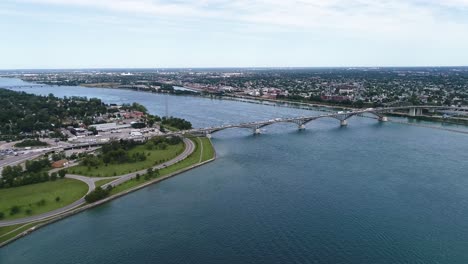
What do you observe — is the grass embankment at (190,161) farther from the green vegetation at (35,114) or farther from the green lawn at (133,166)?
the green vegetation at (35,114)

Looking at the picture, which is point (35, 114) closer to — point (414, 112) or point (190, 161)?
point (190, 161)

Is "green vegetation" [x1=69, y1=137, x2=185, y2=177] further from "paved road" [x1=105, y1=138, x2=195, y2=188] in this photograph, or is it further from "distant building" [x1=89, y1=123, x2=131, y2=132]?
"distant building" [x1=89, y1=123, x2=131, y2=132]

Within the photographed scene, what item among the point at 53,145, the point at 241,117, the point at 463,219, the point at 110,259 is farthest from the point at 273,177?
the point at 241,117

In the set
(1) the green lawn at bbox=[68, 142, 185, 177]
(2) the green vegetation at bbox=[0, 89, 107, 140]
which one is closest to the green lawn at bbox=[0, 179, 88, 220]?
(1) the green lawn at bbox=[68, 142, 185, 177]

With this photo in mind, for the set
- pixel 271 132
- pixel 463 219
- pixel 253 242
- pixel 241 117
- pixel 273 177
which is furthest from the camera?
pixel 241 117

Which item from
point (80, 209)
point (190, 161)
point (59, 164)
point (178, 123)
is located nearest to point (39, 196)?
point (80, 209)

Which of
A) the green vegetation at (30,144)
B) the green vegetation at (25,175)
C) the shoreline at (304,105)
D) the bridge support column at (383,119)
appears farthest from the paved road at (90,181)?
the shoreline at (304,105)

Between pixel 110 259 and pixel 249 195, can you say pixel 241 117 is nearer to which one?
pixel 249 195
